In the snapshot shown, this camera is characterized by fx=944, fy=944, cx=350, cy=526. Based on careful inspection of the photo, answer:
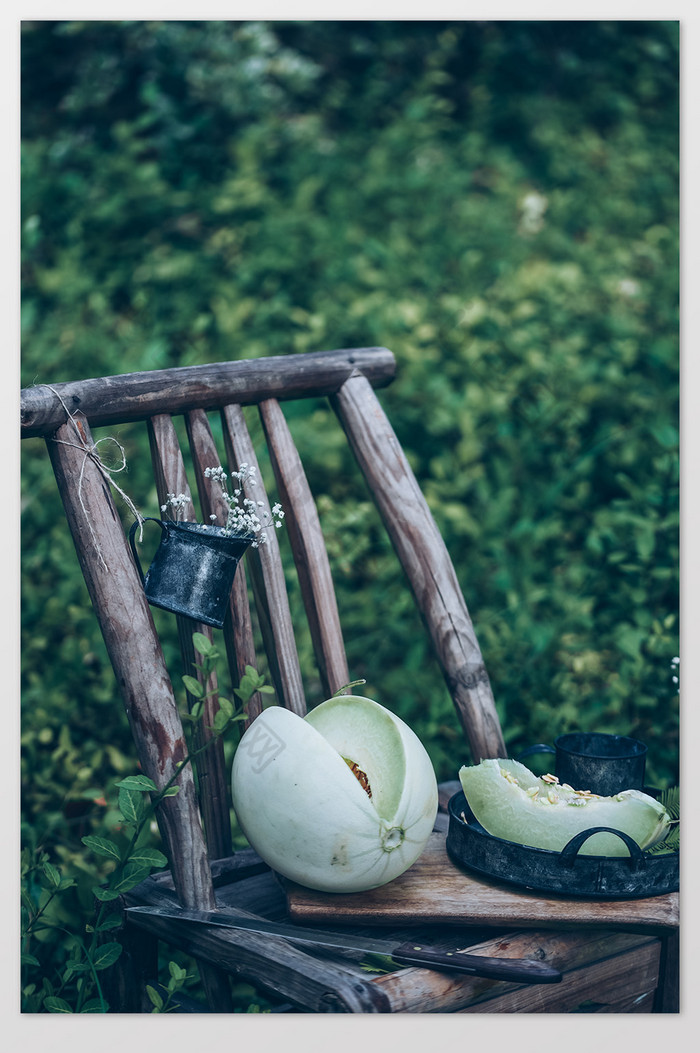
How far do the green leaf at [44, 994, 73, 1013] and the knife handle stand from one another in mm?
477

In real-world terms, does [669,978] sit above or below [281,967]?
below

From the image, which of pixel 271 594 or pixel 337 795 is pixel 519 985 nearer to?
pixel 337 795

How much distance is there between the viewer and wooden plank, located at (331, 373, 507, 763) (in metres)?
1.32

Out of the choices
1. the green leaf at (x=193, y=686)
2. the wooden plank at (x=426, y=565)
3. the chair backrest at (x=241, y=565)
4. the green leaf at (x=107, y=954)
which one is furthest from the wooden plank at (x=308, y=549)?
the green leaf at (x=107, y=954)

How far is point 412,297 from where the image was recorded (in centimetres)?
272

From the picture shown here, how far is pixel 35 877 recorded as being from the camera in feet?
5.35

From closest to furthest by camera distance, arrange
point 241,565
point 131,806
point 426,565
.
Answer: point 131,806
point 241,565
point 426,565

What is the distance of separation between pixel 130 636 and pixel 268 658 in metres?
0.22

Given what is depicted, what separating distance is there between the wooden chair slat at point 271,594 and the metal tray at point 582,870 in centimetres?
32

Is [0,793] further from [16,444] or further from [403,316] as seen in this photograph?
[403,316]

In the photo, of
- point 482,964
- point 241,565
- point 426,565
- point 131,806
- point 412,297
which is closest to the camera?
point 482,964

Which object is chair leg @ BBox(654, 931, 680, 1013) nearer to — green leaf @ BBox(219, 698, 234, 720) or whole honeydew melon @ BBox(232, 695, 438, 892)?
whole honeydew melon @ BBox(232, 695, 438, 892)

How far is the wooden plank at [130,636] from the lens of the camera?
3.61 feet

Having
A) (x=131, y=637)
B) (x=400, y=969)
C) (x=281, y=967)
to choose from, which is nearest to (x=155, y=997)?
(x=281, y=967)
